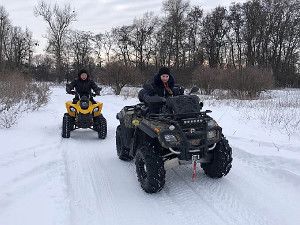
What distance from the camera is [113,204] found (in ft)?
15.7

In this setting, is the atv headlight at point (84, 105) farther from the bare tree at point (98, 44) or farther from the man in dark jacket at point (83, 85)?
the bare tree at point (98, 44)

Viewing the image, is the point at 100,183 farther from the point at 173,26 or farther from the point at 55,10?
the point at 55,10

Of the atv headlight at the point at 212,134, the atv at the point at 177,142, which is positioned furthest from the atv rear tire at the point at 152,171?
the atv headlight at the point at 212,134

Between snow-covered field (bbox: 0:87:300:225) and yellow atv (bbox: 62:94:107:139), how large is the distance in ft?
2.85

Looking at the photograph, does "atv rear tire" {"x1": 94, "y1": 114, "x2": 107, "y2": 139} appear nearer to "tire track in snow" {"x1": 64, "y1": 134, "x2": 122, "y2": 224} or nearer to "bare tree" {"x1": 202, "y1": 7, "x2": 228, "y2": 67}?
"tire track in snow" {"x1": 64, "y1": 134, "x2": 122, "y2": 224}

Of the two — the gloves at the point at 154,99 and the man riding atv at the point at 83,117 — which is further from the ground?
the gloves at the point at 154,99

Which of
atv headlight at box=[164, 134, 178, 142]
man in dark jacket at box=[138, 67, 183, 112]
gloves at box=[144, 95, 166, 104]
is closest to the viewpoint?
atv headlight at box=[164, 134, 178, 142]

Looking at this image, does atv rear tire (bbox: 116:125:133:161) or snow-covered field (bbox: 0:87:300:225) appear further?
atv rear tire (bbox: 116:125:133:161)

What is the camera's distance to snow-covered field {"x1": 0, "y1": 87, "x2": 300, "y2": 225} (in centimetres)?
433

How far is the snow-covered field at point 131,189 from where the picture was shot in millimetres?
4332

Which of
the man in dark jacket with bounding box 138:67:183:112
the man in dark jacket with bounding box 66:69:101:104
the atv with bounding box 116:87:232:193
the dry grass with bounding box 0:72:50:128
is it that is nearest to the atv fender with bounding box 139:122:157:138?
the atv with bounding box 116:87:232:193

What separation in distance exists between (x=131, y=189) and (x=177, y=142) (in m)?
1.01

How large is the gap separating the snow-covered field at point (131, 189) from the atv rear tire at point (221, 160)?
161 millimetres

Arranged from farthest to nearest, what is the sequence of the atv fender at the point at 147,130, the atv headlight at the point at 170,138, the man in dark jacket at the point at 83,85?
the man in dark jacket at the point at 83,85 → the atv fender at the point at 147,130 → the atv headlight at the point at 170,138
